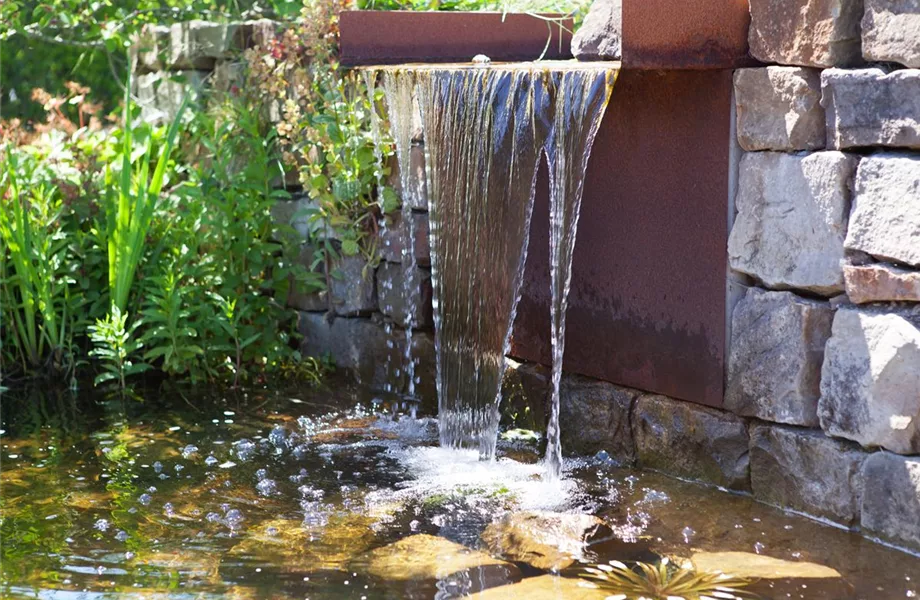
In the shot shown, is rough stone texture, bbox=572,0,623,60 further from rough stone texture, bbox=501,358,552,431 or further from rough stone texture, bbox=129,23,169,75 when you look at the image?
rough stone texture, bbox=129,23,169,75

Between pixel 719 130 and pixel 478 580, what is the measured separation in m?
1.49

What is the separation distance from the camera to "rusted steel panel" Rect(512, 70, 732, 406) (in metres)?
3.35

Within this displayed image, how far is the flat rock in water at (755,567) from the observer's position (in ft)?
9.13

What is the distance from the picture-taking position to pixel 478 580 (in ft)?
9.08

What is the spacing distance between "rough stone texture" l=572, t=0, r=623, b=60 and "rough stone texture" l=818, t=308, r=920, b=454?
3.46 feet

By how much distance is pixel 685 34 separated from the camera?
3090 mm

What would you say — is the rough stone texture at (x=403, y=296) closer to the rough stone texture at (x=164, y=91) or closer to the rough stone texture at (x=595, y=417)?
the rough stone texture at (x=595, y=417)

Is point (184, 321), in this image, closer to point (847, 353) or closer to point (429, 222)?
point (429, 222)

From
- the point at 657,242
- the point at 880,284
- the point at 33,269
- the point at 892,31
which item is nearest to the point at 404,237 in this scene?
the point at 657,242

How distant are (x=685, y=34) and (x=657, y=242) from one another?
698 millimetres

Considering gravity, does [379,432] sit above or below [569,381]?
below

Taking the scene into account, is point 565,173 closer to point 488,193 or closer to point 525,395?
point 488,193

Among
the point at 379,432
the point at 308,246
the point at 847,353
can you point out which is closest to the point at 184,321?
the point at 308,246

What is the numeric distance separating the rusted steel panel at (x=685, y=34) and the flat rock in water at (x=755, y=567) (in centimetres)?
133
